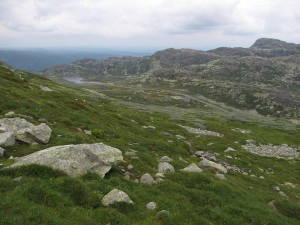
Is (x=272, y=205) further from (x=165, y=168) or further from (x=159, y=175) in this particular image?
(x=159, y=175)

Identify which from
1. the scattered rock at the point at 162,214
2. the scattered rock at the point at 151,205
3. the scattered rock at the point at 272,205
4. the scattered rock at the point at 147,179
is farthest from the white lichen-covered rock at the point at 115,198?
the scattered rock at the point at 272,205

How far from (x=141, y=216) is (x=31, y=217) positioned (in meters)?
5.89

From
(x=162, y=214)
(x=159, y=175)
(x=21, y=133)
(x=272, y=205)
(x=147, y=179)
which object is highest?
(x=21, y=133)

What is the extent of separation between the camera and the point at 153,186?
2209cm

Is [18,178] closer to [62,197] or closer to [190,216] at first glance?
[62,197]

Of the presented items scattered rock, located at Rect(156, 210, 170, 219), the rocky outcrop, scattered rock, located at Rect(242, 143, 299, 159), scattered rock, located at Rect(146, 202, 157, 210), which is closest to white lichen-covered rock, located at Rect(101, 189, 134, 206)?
scattered rock, located at Rect(146, 202, 157, 210)

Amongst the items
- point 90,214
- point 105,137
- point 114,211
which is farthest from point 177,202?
point 105,137

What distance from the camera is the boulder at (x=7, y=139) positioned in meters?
24.0

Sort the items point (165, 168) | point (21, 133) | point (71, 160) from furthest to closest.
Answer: point (165, 168) → point (21, 133) → point (71, 160)

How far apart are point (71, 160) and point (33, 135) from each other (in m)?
7.23

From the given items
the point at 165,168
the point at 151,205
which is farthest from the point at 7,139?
the point at 165,168

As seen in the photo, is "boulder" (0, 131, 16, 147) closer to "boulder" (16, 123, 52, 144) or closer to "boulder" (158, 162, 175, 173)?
"boulder" (16, 123, 52, 144)

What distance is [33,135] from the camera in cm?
2608

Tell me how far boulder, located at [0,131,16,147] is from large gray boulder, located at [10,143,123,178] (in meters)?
3.64
